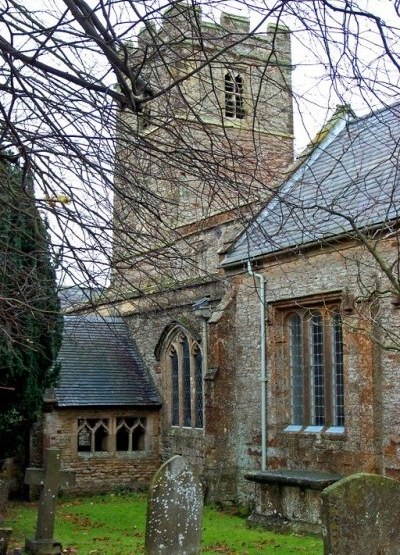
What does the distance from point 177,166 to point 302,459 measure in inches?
431

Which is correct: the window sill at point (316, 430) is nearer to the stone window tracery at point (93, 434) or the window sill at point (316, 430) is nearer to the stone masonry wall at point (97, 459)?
the stone masonry wall at point (97, 459)

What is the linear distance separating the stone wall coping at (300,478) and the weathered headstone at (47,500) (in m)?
3.41

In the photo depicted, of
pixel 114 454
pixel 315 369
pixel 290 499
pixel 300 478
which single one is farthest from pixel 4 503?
pixel 315 369

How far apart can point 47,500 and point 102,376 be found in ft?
31.9

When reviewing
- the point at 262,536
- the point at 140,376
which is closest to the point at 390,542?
the point at 262,536

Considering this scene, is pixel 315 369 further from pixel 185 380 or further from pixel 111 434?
pixel 111 434

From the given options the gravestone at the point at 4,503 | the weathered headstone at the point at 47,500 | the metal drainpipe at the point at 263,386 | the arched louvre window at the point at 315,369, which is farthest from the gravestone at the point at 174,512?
the metal drainpipe at the point at 263,386

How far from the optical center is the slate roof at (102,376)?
20.0 m

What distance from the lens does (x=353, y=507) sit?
6328 mm

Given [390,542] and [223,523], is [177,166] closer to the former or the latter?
[390,542]

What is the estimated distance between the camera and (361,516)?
636cm

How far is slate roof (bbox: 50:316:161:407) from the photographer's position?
65.6 ft

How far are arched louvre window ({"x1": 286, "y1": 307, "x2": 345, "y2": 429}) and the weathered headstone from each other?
17.1 ft

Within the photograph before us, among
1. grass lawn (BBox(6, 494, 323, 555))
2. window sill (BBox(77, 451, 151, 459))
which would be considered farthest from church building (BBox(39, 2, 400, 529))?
grass lawn (BBox(6, 494, 323, 555))
